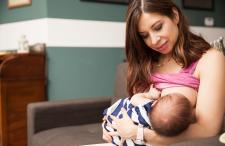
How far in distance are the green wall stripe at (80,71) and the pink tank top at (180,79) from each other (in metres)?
1.68

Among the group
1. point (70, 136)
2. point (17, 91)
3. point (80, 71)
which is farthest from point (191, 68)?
point (80, 71)

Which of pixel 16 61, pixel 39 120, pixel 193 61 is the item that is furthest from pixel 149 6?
pixel 16 61

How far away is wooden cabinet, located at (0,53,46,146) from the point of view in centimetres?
267

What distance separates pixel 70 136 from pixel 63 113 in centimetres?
29

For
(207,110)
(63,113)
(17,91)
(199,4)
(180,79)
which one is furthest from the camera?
(199,4)

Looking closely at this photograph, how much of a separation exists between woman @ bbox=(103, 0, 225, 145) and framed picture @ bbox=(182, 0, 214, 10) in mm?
2514

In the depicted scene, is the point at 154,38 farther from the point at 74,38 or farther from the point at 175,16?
the point at 74,38

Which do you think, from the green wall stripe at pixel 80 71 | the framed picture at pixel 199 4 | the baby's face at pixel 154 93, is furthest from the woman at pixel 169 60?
the framed picture at pixel 199 4

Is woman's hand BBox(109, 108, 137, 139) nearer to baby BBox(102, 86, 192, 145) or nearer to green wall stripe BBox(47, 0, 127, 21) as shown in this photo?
baby BBox(102, 86, 192, 145)

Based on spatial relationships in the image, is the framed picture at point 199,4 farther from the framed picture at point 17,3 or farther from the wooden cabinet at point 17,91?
the wooden cabinet at point 17,91

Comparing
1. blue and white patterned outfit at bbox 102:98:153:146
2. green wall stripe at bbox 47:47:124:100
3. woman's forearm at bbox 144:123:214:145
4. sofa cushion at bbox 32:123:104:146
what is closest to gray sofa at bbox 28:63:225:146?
sofa cushion at bbox 32:123:104:146

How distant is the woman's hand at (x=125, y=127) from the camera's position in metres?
1.30

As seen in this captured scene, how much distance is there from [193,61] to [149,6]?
31 centimetres

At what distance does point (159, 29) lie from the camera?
1.46 metres
